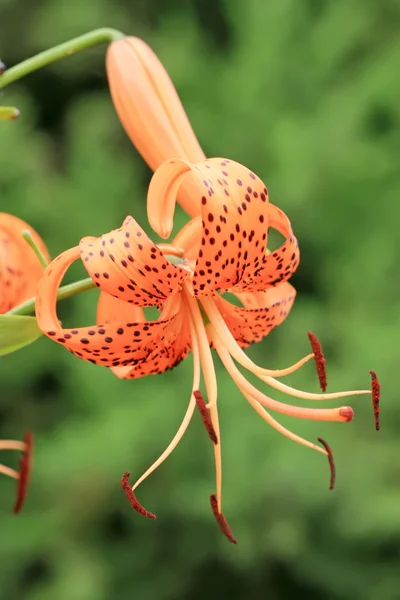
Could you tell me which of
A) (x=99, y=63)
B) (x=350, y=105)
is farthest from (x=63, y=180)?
(x=350, y=105)

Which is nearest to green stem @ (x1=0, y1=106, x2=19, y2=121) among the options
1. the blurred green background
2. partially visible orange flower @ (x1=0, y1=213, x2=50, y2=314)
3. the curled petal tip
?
partially visible orange flower @ (x1=0, y1=213, x2=50, y2=314)

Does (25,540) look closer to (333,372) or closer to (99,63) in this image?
(333,372)

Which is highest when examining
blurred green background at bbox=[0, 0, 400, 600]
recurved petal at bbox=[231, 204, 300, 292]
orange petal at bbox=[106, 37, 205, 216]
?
orange petal at bbox=[106, 37, 205, 216]

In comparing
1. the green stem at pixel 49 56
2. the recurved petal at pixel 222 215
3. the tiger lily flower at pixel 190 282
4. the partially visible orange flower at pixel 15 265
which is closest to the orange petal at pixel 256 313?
the tiger lily flower at pixel 190 282

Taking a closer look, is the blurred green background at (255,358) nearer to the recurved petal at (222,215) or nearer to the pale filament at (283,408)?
the pale filament at (283,408)

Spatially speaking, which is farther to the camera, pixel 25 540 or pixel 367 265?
pixel 367 265

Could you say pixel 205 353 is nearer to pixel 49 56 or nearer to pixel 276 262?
pixel 276 262

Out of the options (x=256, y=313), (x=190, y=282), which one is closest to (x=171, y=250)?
(x=190, y=282)

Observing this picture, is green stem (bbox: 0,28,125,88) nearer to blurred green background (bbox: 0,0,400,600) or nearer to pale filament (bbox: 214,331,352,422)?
pale filament (bbox: 214,331,352,422)
